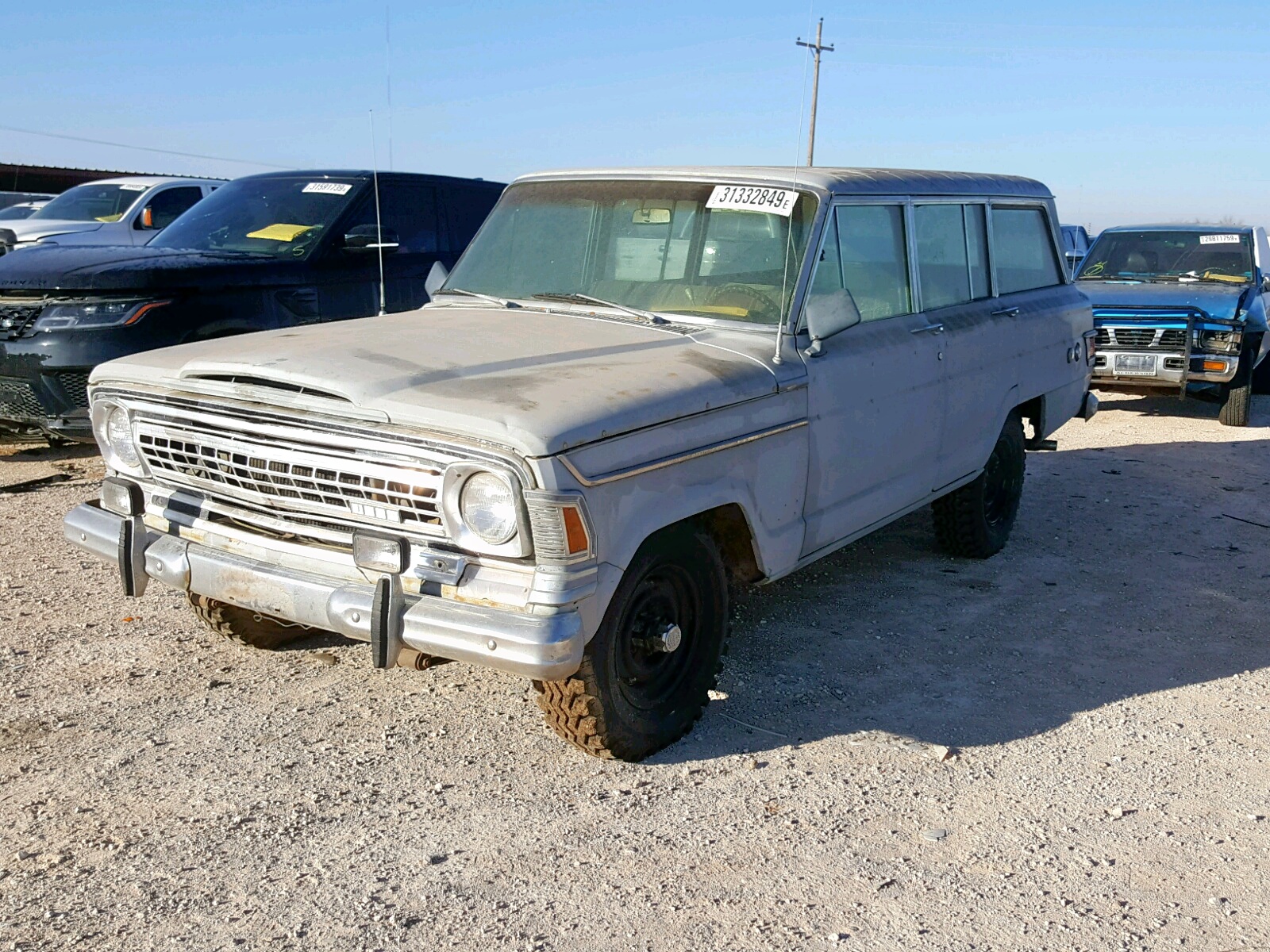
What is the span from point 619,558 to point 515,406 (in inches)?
20.3

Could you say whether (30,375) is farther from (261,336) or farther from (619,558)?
(619,558)

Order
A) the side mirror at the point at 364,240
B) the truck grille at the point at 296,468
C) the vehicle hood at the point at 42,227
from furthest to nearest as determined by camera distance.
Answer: the vehicle hood at the point at 42,227 → the side mirror at the point at 364,240 → the truck grille at the point at 296,468

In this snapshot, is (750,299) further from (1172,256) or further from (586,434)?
A: (1172,256)

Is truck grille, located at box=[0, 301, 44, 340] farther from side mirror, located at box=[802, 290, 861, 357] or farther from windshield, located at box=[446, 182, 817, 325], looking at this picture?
side mirror, located at box=[802, 290, 861, 357]

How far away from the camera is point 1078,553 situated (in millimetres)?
6418

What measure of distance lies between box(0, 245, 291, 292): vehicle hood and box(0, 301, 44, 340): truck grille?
11cm

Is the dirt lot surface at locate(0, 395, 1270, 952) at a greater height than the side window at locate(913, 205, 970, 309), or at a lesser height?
lesser

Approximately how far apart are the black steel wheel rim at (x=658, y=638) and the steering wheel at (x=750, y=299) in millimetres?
1089

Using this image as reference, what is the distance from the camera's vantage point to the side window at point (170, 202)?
12.3 m

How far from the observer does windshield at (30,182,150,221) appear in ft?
45.2

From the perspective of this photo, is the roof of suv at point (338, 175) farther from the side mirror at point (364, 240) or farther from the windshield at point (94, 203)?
the windshield at point (94, 203)

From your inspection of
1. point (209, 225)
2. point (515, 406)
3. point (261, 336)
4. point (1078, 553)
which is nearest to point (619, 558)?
point (515, 406)

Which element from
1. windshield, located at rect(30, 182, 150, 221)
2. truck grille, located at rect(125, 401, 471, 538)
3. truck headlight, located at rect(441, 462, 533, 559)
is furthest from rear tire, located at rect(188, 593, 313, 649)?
windshield, located at rect(30, 182, 150, 221)

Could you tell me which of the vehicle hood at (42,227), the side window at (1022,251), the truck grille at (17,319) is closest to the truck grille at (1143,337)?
the side window at (1022,251)
